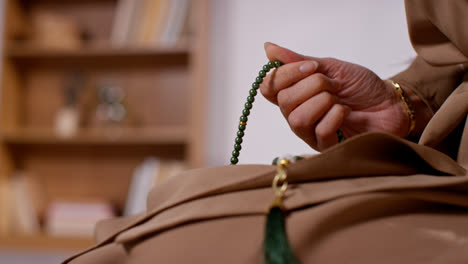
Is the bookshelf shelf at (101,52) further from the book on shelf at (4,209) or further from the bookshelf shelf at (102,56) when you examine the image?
the book on shelf at (4,209)

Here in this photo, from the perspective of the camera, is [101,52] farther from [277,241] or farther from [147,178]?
[277,241]

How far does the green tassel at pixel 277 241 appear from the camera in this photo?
0.30 metres

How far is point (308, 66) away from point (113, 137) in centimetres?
178

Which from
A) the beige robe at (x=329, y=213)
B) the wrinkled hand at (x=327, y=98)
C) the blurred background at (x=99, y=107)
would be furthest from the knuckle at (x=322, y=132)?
the blurred background at (x=99, y=107)

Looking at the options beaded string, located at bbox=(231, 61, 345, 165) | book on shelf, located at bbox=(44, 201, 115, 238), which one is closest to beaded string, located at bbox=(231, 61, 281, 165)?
beaded string, located at bbox=(231, 61, 345, 165)

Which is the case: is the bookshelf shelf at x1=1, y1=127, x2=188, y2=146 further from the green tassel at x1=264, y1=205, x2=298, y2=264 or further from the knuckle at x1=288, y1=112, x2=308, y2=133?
the green tassel at x1=264, y1=205, x2=298, y2=264

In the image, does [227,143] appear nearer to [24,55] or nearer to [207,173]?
[24,55]

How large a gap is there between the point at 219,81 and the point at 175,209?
197cm

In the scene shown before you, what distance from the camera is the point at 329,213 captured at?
1.09ft

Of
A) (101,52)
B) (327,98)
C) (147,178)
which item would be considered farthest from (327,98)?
(101,52)

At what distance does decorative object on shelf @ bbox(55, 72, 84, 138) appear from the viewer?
224 centimetres

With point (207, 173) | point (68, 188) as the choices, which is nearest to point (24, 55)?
point (68, 188)

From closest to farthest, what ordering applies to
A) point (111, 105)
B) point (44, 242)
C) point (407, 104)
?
point (407, 104) < point (44, 242) < point (111, 105)

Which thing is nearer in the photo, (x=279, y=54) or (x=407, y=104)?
(x=279, y=54)
